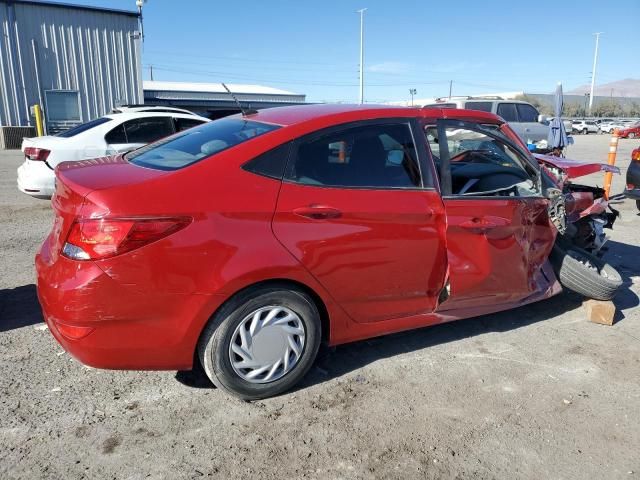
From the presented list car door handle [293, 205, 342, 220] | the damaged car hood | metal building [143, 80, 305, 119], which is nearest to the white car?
car door handle [293, 205, 342, 220]

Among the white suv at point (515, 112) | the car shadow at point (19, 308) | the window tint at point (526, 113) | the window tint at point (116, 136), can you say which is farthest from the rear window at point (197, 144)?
the window tint at point (526, 113)

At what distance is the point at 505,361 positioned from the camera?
3.68 m

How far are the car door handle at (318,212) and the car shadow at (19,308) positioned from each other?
8.02ft

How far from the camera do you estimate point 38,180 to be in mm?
7035

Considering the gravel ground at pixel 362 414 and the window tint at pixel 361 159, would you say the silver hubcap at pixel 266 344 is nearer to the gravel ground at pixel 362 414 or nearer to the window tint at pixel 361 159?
the gravel ground at pixel 362 414

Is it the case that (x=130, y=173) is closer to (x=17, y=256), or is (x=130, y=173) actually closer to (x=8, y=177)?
(x=17, y=256)

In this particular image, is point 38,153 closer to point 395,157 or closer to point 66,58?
point 395,157

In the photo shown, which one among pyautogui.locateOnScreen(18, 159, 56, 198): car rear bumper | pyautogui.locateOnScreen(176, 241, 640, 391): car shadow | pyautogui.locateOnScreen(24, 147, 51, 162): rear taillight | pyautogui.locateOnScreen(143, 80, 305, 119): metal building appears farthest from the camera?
pyautogui.locateOnScreen(143, 80, 305, 119): metal building

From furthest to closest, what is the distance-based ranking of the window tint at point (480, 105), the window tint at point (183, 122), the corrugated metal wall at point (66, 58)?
the corrugated metal wall at point (66, 58) < the window tint at point (480, 105) < the window tint at point (183, 122)

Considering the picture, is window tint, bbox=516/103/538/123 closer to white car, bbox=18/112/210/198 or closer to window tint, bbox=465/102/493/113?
window tint, bbox=465/102/493/113

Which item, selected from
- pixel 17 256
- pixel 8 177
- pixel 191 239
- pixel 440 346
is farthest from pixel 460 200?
pixel 8 177

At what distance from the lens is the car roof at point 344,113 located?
325cm

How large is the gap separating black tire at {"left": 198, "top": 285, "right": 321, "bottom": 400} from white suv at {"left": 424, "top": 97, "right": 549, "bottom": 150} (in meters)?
14.2

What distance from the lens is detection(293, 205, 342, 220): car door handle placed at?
9.60 ft
